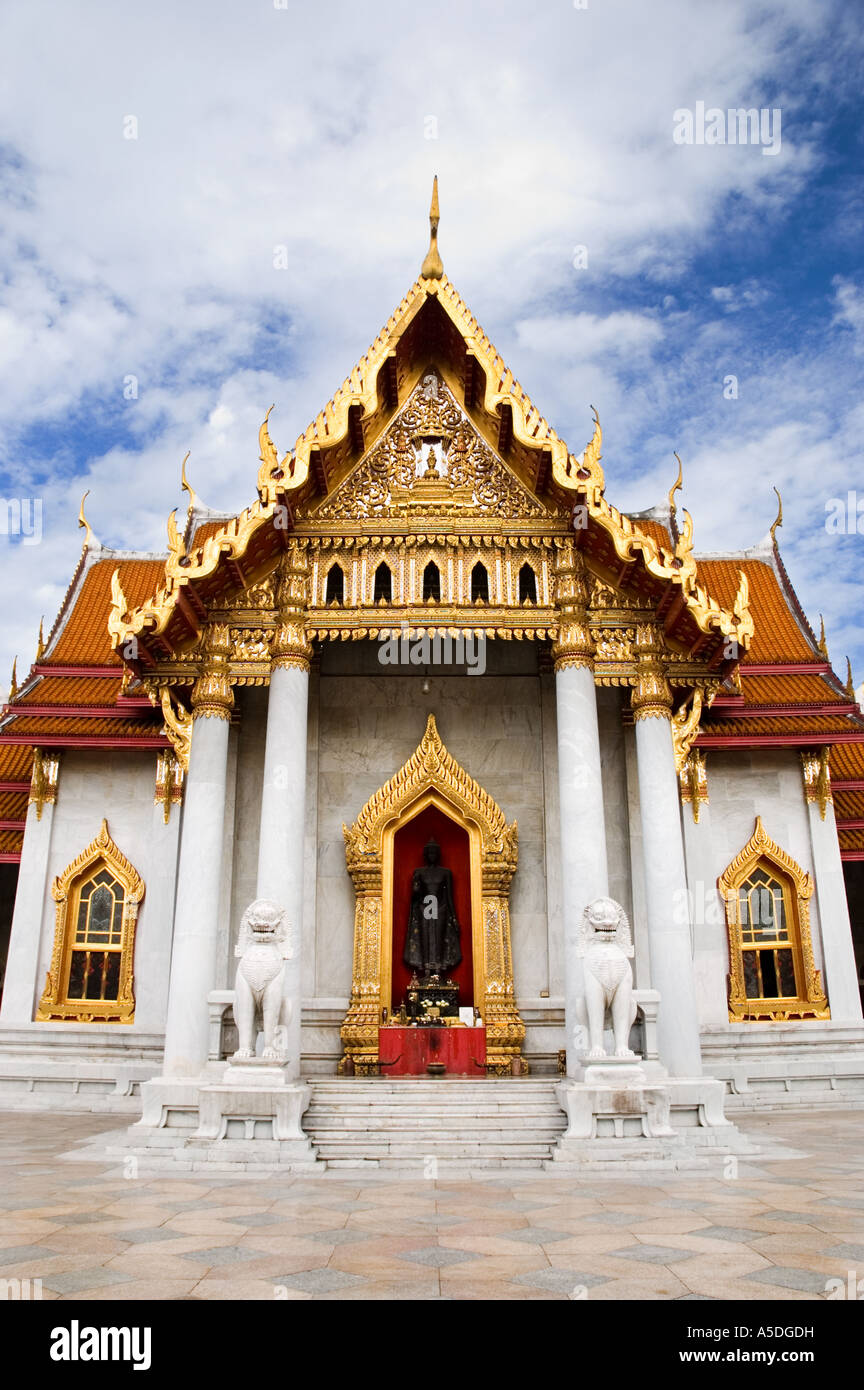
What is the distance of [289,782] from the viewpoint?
9.59 m

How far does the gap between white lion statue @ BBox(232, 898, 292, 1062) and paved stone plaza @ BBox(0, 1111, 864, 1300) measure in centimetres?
113

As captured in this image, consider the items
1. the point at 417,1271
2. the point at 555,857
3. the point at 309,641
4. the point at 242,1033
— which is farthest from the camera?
the point at 555,857

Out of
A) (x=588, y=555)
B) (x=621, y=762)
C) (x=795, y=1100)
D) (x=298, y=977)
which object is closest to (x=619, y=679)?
(x=588, y=555)

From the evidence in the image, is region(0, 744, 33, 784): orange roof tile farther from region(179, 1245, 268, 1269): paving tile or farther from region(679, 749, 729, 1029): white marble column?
region(179, 1245, 268, 1269): paving tile

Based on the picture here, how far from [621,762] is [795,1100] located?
465 centimetres

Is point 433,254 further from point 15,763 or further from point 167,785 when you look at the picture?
point 15,763

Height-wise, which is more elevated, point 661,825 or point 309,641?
point 309,641

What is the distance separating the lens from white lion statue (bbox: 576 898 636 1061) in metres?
8.41

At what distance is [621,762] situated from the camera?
1230cm

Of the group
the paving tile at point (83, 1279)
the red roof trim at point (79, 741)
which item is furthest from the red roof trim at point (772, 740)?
the paving tile at point (83, 1279)

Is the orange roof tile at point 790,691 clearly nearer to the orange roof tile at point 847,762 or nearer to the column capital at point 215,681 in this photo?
the orange roof tile at point 847,762

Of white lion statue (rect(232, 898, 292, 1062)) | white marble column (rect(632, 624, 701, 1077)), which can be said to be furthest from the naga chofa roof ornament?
white lion statue (rect(232, 898, 292, 1062))

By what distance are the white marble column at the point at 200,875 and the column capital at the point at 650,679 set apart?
162 inches
